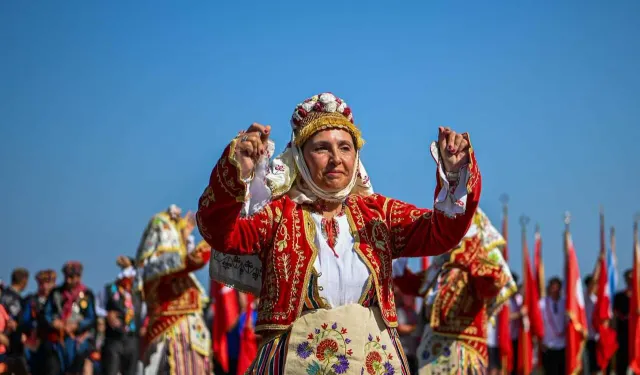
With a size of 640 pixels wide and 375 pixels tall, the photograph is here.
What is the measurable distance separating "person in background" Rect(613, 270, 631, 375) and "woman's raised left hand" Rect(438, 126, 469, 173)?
39.5 feet

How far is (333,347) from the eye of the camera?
4.63 m

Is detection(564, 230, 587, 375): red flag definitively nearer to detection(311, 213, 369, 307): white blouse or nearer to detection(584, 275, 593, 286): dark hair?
detection(584, 275, 593, 286): dark hair

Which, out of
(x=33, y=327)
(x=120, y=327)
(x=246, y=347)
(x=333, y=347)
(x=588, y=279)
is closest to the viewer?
(x=333, y=347)

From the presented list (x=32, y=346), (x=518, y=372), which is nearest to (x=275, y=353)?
(x=32, y=346)

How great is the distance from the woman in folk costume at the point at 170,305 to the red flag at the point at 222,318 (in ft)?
7.12

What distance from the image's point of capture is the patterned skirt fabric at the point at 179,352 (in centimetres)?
973

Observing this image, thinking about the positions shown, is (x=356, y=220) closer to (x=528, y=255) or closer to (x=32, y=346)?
(x=32, y=346)

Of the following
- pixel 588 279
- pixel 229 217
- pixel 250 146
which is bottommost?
pixel 229 217

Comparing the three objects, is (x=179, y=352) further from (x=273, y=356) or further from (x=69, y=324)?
(x=273, y=356)

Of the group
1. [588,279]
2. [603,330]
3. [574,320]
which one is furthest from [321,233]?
[588,279]

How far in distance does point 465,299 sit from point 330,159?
152 inches

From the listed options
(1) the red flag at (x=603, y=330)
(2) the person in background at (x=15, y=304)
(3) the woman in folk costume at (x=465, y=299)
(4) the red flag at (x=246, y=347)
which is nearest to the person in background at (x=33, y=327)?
(2) the person in background at (x=15, y=304)

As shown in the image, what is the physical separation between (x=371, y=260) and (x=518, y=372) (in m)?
11.9

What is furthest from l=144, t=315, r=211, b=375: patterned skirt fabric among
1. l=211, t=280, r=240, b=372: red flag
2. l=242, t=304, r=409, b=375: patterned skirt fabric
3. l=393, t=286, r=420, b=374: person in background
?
l=242, t=304, r=409, b=375: patterned skirt fabric
